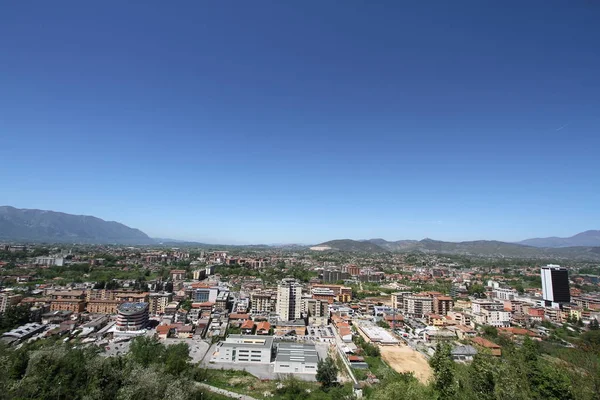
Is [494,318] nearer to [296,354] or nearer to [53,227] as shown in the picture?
[296,354]

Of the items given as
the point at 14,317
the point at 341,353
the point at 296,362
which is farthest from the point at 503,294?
the point at 14,317

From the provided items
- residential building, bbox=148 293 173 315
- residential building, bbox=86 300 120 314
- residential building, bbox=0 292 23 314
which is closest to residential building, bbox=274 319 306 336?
residential building, bbox=148 293 173 315

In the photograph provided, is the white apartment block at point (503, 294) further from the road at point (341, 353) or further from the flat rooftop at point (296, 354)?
the flat rooftop at point (296, 354)

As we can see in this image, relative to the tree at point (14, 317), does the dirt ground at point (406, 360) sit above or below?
below

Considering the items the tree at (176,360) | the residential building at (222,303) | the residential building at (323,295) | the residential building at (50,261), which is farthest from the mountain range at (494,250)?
the tree at (176,360)

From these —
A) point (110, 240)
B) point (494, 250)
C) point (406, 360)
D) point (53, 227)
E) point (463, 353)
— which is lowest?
point (406, 360)

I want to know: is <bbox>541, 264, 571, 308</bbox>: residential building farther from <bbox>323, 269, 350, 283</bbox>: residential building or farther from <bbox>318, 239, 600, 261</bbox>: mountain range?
<bbox>318, 239, 600, 261</bbox>: mountain range
